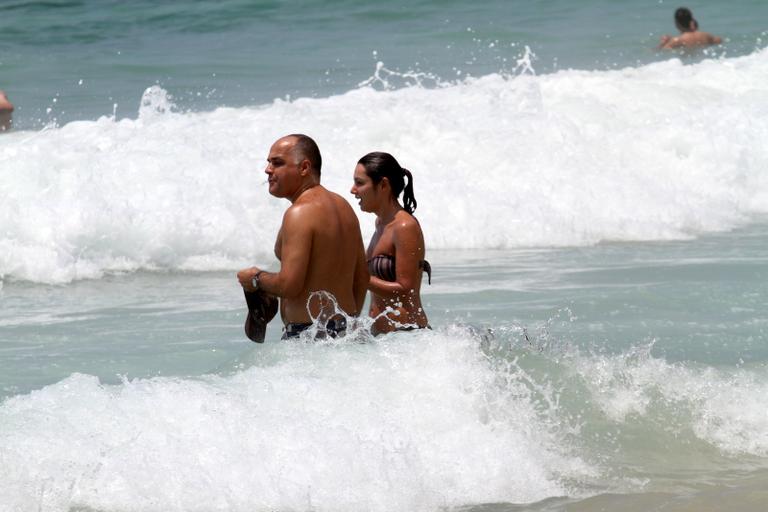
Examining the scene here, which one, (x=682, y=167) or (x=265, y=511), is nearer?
(x=265, y=511)

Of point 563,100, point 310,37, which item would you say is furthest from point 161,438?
point 310,37

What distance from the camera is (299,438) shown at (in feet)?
17.4

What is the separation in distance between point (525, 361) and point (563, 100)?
368 inches

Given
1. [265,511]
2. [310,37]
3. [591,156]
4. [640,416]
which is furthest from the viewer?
[310,37]

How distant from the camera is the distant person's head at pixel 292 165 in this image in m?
5.54

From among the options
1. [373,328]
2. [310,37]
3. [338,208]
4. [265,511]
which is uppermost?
[310,37]

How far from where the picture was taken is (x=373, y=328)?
618 cm

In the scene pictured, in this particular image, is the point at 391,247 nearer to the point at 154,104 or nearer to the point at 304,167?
the point at 304,167

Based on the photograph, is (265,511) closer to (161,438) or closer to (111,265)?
(161,438)

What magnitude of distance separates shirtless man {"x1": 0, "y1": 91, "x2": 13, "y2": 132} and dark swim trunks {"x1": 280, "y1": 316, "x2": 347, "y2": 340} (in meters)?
10.1

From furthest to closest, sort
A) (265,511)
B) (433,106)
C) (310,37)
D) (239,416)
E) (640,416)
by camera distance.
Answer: (310,37), (433,106), (640,416), (239,416), (265,511)

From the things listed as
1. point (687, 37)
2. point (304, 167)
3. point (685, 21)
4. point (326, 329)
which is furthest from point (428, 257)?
point (685, 21)

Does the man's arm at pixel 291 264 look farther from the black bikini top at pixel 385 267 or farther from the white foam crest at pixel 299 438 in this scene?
the black bikini top at pixel 385 267

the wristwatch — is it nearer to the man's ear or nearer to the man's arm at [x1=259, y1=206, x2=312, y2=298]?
the man's arm at [x1=259, y1=206, x2=312, y2=298]
